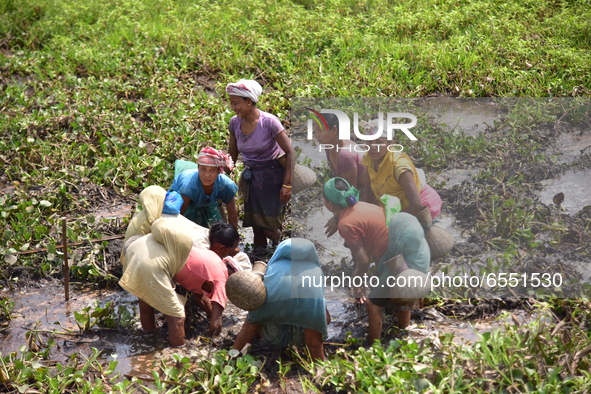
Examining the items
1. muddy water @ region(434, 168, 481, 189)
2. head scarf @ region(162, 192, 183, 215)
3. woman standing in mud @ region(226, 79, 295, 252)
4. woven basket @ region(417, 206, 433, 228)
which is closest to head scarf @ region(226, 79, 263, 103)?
woman standing in mud @ region(226, 79, 295, 252)

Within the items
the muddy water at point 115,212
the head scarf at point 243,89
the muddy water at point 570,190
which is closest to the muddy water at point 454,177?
the muddy water at point 570,190

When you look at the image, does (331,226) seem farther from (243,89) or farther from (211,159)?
(243,89)

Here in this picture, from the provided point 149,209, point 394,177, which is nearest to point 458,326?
point 394,177

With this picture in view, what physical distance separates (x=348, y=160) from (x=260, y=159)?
173 centimetres

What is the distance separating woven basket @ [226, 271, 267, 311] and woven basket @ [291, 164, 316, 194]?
2.01 feet

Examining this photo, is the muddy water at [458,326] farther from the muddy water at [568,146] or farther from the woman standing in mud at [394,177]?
the muddy water at [568,146]

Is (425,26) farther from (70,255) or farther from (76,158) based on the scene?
(70,255)

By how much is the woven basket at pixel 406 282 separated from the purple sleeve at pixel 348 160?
1.81 ft

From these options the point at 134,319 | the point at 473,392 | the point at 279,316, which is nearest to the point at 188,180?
the point at 134,319

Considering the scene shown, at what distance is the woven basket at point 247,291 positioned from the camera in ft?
11.7

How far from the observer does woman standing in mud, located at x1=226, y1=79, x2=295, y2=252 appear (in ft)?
16.1

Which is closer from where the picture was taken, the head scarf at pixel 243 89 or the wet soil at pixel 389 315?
the wet soil at pixel 389 315

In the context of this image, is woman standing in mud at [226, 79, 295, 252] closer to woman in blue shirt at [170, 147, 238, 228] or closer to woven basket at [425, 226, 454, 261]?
woman in blue shirt at [170, 147, 238, 228]

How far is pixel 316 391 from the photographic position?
3.59 m
